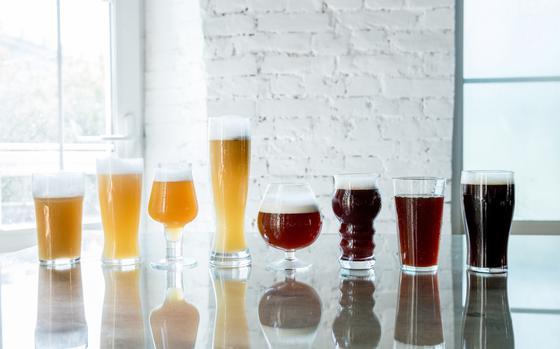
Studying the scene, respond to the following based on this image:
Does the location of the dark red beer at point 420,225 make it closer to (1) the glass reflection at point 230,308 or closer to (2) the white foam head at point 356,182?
(2) the white foam head at point 356,182

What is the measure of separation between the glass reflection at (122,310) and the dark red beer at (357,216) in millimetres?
311

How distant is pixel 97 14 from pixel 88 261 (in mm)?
1574

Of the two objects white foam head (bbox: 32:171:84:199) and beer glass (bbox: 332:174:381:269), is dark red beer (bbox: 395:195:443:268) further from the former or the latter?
white foam head (bbox: 32:171:84:199)

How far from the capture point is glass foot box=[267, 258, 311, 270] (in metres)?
0.89

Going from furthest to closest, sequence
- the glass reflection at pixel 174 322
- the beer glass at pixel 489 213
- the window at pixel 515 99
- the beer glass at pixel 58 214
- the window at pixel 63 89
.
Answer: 1. the window at pixel 515 99
2. the window at pixel 63 89
3. the beer glass at pixel 58 214
4. the beer glass at pixel 489 213
5. the glass reflection at pixel 174 322

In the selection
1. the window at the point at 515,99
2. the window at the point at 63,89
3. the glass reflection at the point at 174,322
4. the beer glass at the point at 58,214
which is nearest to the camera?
the glass reflection at the point at 174,322

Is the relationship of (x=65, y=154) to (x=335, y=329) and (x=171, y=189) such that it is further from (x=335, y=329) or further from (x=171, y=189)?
(x=335, y=329)

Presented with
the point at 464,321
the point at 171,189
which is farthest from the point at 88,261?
the point at 464,321

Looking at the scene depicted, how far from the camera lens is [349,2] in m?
2.14

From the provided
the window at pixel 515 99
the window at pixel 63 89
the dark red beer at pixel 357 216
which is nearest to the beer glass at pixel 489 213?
the dark red beer at pixel 357 216

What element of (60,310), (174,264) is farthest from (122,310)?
(174,264)

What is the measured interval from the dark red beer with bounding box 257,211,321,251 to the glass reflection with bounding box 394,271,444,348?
0.15 metres

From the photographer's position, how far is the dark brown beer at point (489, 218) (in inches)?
32.4

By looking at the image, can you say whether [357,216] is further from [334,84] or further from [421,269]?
[334,84]
